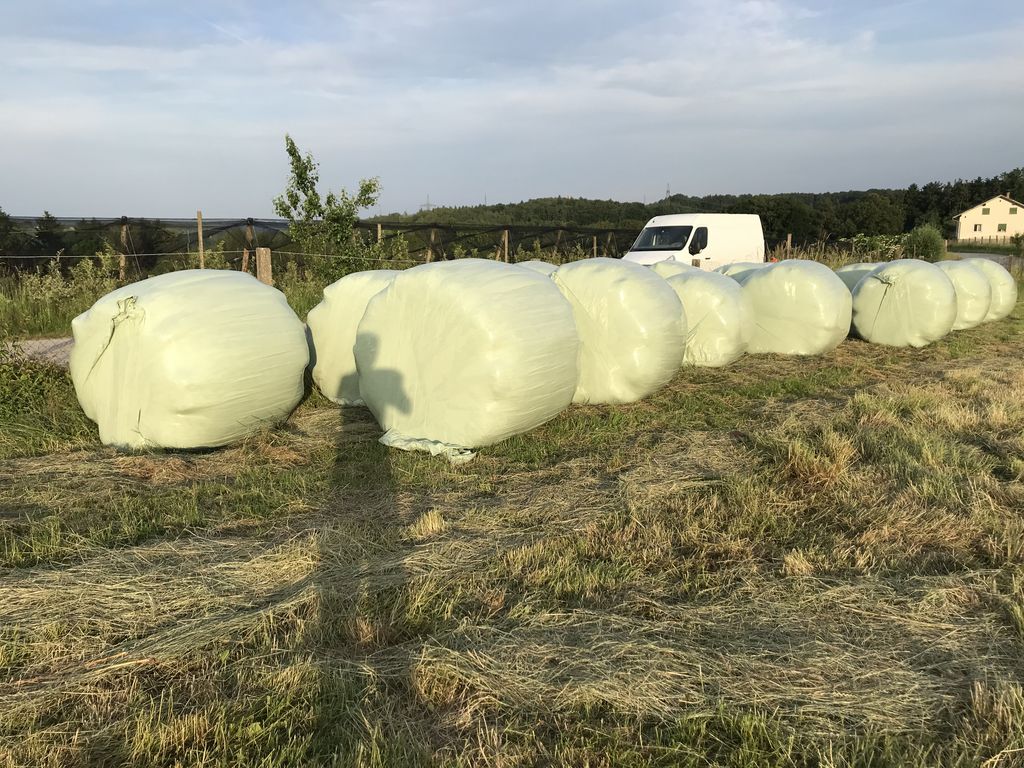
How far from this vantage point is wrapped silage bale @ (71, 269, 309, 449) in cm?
504

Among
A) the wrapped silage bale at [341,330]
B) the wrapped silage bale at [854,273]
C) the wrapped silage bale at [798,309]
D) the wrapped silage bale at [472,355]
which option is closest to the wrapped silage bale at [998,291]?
the wrapped silage bale at [854,273]

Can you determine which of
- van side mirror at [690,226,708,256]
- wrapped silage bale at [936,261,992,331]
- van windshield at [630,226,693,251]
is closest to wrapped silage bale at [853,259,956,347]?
wrapped silage bale at [936,261,992,331]

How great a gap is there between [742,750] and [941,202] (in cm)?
8843

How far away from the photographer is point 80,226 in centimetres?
1645

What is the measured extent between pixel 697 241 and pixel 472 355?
1266cm

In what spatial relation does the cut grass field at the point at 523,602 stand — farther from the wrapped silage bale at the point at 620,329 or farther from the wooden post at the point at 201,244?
the wooden post at the point at 201,244

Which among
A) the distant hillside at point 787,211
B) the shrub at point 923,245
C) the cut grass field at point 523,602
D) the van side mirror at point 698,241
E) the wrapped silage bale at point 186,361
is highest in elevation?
the distant hillside at point 787,211

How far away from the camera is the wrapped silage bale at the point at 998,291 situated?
14312 millimetres

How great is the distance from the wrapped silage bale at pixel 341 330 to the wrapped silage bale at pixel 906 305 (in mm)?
8038

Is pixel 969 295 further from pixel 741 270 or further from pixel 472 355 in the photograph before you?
pixel 472 355

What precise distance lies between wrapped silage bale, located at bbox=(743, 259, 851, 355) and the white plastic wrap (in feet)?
A: 2.86

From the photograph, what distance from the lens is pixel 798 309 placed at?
31.2 ft

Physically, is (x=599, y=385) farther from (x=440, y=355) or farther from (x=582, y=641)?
(x=582, y=641)

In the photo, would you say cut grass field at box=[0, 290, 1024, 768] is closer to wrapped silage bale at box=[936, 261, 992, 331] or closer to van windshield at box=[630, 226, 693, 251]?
wrapped silage bale at box=[936, 261, 992, 331]
